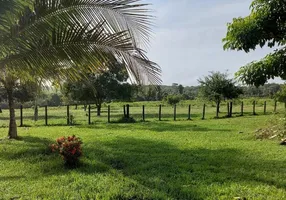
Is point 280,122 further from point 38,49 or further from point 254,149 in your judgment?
point 38,49

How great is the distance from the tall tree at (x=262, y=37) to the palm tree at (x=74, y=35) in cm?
257

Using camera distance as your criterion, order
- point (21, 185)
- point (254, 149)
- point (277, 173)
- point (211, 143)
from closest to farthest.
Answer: point (21, 185) < point (277, 173) < point (254, 149) < point (211, 143)

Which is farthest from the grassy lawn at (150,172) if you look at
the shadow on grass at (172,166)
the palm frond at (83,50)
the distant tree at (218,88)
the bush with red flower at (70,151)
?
the distant tree at (218,88)

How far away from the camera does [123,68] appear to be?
3793 millimetres

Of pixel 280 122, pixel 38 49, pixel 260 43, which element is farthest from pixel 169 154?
pixel 280 122

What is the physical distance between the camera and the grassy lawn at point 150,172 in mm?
3998

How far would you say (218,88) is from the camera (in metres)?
20.8

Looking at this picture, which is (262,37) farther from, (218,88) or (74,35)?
(218,88)

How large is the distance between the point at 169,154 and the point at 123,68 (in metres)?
3.39

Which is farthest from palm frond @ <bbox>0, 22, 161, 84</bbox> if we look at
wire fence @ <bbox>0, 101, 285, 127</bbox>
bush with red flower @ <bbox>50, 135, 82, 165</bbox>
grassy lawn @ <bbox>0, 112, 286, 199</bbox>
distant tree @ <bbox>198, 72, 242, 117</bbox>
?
distant tree @ <bbox>198, 72, 242, 117</bbox>

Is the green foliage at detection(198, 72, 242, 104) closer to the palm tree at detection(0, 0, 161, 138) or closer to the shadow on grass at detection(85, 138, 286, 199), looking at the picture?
the shadow on grass at detection(85, 138, 286, 199)

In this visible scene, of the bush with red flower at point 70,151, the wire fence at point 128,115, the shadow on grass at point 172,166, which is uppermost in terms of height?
the bush with red flower at point 70,151

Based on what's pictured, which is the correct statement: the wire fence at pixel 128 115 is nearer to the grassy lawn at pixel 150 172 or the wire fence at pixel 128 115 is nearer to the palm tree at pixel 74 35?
the grassy lawn at pixel 150 172

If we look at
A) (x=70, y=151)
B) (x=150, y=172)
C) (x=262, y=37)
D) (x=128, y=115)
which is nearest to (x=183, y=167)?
(x=150, y=172)
